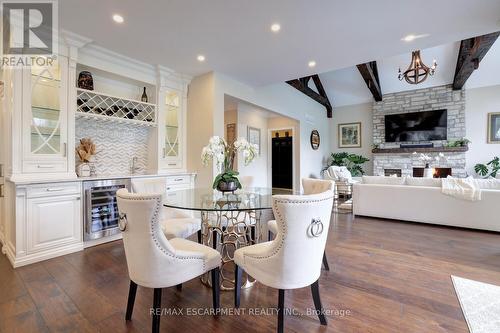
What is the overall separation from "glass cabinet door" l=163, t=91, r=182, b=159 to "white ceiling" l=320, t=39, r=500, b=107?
5.44 metres

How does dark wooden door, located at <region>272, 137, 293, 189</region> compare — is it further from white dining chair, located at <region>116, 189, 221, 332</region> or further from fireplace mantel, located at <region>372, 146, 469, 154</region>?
white dining chair, located at <region>116, 189, 221, 332</region>

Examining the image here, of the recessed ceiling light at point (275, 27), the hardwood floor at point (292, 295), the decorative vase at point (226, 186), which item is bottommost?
the hardwood floor at point (292, 295)

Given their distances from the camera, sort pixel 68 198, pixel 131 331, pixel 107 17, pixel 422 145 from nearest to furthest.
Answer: pixel 131 331 < pixel 107 17 < pixel 68 198 < pixel 422 145

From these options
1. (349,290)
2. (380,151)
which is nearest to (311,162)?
(380,151)

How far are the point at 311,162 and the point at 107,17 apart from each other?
6600mm

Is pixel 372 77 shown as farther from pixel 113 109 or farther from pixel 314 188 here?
pixel 113 109

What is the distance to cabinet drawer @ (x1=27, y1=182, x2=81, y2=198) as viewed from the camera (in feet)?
8.34

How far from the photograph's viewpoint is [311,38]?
3.07 m

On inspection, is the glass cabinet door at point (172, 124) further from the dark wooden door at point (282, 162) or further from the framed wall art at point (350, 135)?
the framed wall art at point (350, 135)

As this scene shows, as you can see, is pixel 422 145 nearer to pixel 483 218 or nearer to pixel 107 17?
pixel 483 218

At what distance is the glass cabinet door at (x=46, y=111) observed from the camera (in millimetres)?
2689

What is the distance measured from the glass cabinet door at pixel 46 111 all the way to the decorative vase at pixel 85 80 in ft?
1.06

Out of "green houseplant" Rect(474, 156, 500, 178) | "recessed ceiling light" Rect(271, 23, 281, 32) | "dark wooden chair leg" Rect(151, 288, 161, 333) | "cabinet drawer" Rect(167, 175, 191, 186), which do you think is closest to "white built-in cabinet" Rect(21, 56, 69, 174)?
"cabinet drawer" Rect(167, 175, 191, 186)

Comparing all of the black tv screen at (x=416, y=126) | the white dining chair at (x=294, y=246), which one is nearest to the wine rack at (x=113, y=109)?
the white dining chair at (x=294, y=246)
